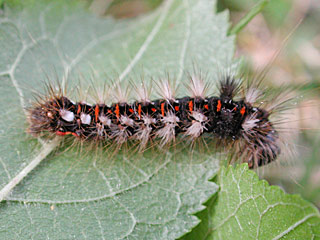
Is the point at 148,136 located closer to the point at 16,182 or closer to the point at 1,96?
the point at 16,182

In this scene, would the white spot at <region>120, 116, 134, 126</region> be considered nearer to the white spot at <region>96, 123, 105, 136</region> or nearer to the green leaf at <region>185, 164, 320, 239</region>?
the white spot at <region>96, 123, 105, 136</region>

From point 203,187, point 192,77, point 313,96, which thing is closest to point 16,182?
point 203,187

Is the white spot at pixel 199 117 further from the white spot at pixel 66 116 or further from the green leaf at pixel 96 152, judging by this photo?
the white spot at pixel 66 116

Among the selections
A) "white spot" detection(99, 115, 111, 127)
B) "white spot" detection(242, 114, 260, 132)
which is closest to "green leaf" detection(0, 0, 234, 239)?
"white spot" detection(99, 115, 111, 127)

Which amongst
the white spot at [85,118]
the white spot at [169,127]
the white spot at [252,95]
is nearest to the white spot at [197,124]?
the white spot at [169,127]

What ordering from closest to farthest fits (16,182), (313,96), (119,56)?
(16,182) → (119,56) → (313,96)

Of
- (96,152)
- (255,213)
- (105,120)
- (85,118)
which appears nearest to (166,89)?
(105,120)

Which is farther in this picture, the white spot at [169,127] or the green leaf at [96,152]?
the white spot at [169,127]
